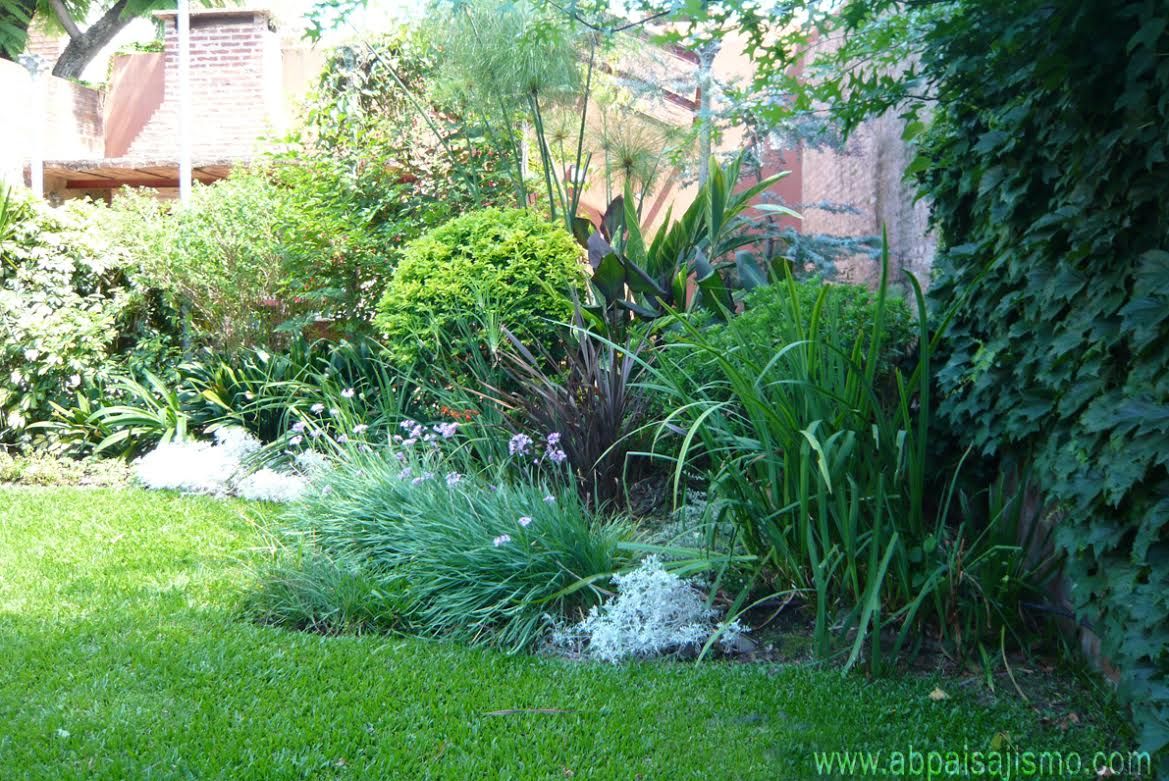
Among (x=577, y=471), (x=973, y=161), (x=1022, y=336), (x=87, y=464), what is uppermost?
(x=973, y=161)

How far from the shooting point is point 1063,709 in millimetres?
2971

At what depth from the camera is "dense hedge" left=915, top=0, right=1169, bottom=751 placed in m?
2.32

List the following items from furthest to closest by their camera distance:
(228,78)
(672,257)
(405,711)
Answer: (228,78), (672,257), (405,711)

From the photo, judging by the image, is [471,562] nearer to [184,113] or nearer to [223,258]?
[223,258]

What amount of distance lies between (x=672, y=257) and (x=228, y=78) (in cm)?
888

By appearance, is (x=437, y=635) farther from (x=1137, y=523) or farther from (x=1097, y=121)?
(x=1097, y=121)

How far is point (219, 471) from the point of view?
6.59m

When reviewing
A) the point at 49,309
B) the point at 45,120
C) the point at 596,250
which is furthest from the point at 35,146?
the point at 596,250

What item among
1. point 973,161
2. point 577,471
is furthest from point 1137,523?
point 577,471

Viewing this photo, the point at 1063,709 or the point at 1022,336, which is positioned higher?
the point at 1022,336

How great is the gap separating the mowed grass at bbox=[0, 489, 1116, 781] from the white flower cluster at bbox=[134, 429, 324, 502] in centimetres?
222

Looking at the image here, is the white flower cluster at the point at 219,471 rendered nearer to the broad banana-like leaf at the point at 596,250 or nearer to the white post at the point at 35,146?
the broad banana-like leaf at the point at 596,250

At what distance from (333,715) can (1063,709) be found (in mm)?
2326

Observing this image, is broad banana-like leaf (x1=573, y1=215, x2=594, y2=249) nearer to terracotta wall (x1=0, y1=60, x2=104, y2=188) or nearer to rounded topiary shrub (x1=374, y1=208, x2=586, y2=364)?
rounded topiary shrub (x1=374, y1=208, x2=586, y2=364)
